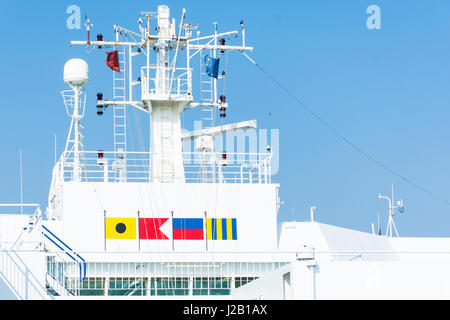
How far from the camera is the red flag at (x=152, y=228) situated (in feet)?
90.6

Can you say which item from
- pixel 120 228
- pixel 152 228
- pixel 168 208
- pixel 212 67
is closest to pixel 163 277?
pixel 152 228

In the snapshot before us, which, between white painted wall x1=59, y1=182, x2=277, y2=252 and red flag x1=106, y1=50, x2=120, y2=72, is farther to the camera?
red flag x1=106, y1=50, x2=120, y2=72

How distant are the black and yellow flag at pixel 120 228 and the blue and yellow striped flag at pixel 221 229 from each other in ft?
8.44

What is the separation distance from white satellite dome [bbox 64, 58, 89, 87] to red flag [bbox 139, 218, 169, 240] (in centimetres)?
672

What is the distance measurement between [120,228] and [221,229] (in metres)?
3.47

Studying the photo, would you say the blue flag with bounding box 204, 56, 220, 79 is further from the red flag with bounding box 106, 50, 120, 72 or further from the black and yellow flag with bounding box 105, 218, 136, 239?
the black and yellow flag with bounding box 105, 218, 136, 239

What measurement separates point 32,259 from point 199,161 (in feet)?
36.6

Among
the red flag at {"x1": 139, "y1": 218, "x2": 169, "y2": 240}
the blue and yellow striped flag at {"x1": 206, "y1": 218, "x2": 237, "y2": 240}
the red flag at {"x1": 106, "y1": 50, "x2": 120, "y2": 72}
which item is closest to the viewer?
the red flag at {"x1": 139, "y1": 218, "x2": 169, "y2": 240}

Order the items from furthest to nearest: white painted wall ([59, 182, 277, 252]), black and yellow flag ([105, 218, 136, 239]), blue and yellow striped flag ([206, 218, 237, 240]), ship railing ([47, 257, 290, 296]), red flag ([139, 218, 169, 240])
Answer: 1. blue and yellow striped flag ([206, 218, 237, 240])
2. red flag ([139, 218, 169, 240])
3. black and yellow flag ([105, 218, 136, 239])
4. white painted wall ([59, 182, 277, 252])
5. ship railing ([47, 257, 290, 296])

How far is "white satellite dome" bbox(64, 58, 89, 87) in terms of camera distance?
102ft

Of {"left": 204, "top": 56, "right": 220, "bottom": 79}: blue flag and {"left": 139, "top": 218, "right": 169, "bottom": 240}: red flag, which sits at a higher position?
{"left": 204, "top": 56, "right": 220, "bottom": 79}: blue flag

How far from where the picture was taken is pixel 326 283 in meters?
18.9

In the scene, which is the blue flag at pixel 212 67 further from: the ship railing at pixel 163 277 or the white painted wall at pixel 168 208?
the ship railing at pixel 163 277
